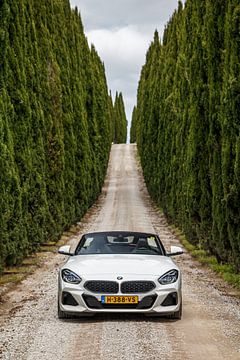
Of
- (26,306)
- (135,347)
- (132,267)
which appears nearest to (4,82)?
(26,306)

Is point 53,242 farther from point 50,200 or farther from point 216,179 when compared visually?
point 216,179

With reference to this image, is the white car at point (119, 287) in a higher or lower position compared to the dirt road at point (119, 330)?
higher

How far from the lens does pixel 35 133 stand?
66.2ft

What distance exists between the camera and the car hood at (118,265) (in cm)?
862

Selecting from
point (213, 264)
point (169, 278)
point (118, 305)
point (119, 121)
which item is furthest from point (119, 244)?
point (119, 121)

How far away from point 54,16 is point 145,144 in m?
19.9

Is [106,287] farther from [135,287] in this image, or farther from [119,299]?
[135,287]

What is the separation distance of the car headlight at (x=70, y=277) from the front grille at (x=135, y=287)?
0.65 m

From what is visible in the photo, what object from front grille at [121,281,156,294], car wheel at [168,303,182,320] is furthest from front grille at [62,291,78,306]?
car wheel at [168,303,182,320]

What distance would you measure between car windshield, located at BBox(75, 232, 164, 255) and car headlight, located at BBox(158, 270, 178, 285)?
1201 millimetres

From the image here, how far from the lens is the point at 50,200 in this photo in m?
23.4

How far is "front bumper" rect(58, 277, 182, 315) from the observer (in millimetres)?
8383

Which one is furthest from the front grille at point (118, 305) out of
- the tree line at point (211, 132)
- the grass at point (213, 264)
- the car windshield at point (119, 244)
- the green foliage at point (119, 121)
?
the green foliage at point (119, 121)

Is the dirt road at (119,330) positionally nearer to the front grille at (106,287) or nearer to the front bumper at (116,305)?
the front bumper at (116,305)
